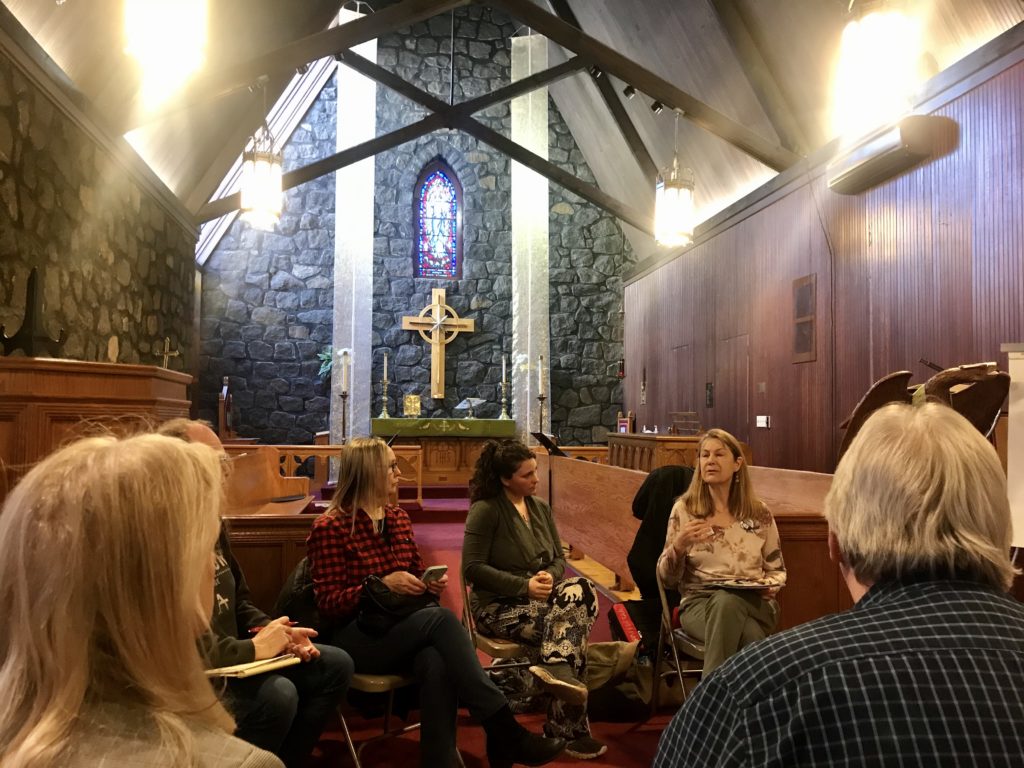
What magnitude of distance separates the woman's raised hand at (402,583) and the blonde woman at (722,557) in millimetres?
932

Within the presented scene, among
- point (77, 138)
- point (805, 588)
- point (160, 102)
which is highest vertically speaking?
point (160, 102)

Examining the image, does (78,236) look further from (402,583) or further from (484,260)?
(484,260)

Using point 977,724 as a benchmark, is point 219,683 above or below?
below

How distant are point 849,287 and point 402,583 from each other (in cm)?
486

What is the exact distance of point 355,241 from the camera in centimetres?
1059

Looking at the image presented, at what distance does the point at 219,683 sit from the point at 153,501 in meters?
1.08

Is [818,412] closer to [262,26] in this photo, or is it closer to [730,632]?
[730,632]

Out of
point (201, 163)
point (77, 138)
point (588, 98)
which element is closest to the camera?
point (77, 138)

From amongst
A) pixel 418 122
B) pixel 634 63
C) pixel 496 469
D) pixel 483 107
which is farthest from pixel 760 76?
pixel 496 469

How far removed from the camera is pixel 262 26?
6754mm

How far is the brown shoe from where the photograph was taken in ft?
8.36

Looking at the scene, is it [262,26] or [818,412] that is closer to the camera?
[818,412]

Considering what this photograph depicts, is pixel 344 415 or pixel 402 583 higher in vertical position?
pixel 344 415

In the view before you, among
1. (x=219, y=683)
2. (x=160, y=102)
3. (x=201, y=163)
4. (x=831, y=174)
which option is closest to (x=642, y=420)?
(x=831, y=174)
